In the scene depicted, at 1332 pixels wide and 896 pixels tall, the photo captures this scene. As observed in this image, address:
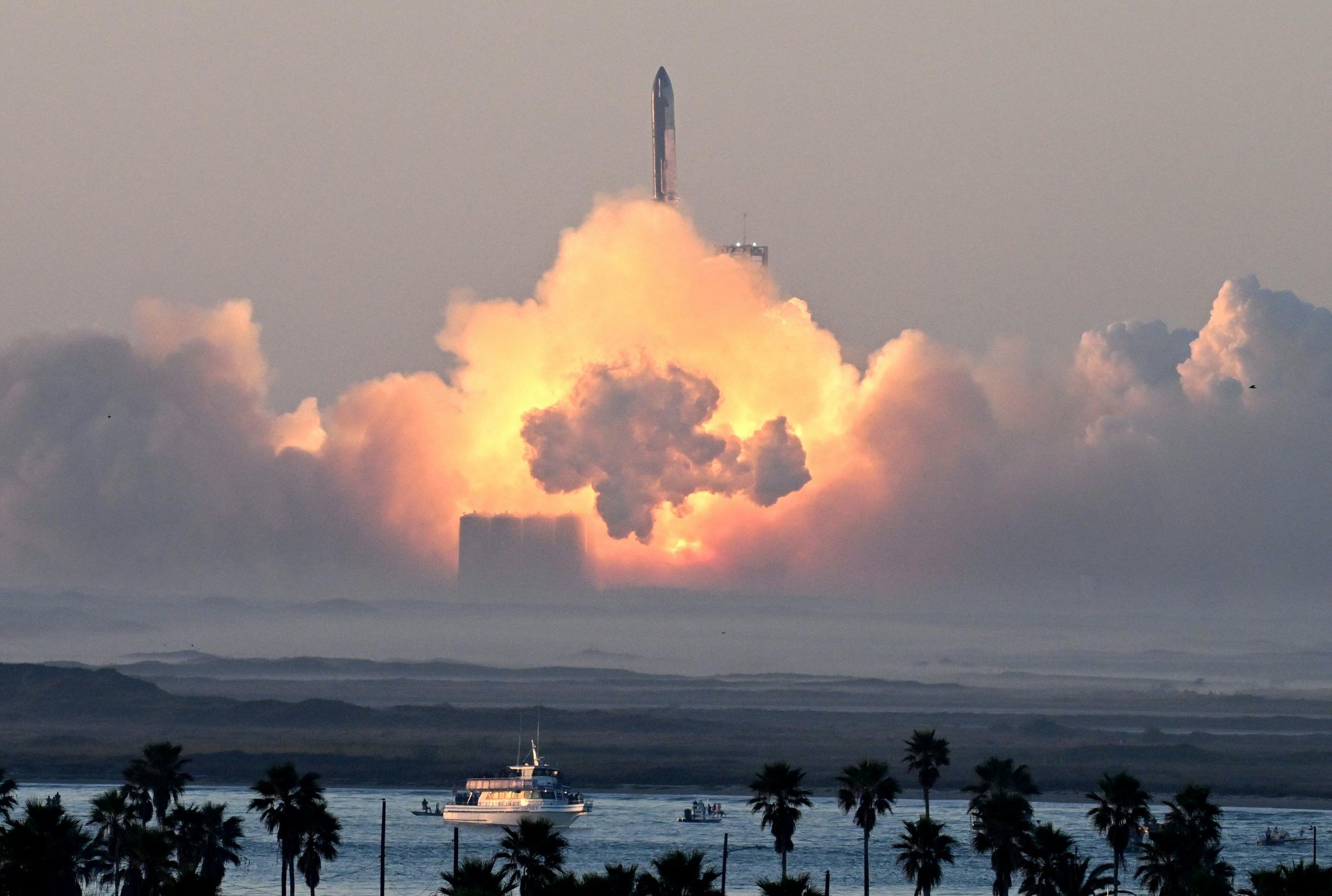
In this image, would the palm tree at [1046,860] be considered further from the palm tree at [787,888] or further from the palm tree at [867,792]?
the palm tree at [867,792]

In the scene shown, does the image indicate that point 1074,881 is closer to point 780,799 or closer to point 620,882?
point 620,882

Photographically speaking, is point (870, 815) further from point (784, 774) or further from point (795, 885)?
point (795, 885)

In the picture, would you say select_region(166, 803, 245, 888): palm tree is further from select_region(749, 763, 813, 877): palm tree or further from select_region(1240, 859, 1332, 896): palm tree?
select_region(1240, 859, 1332, 896): palm tree

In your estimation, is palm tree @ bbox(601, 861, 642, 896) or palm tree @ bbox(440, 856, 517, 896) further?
palm tree @ bbox(601, 861, 642, 896)

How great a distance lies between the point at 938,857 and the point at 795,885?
151 ft

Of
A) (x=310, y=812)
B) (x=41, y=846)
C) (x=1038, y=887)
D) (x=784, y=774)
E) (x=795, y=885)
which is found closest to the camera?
(x=795, y=885)

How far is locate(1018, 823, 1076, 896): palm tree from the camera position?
137000 millimetres

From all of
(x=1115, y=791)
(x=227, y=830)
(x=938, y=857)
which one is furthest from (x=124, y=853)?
(x=1115, y=791)

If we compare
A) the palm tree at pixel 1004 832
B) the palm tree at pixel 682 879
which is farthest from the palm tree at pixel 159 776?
the palm tree at pixel 682 879

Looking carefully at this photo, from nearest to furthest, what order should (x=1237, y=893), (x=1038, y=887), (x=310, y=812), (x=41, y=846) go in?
(x=41, y=846)
(x=1237, y=893)
(x=1038, y=887)
(x=310, y=812)

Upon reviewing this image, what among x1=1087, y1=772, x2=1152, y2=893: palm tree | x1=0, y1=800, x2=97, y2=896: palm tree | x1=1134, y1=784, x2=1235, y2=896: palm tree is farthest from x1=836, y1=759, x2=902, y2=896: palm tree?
x1=0, y1=800, x2=97, y2=896: palm tree

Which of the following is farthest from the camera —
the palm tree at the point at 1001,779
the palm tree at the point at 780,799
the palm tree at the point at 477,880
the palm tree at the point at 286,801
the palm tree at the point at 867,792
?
the palm tree at the point at 867,792

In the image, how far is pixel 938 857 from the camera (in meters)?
155

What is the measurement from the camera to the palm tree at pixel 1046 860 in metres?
137
